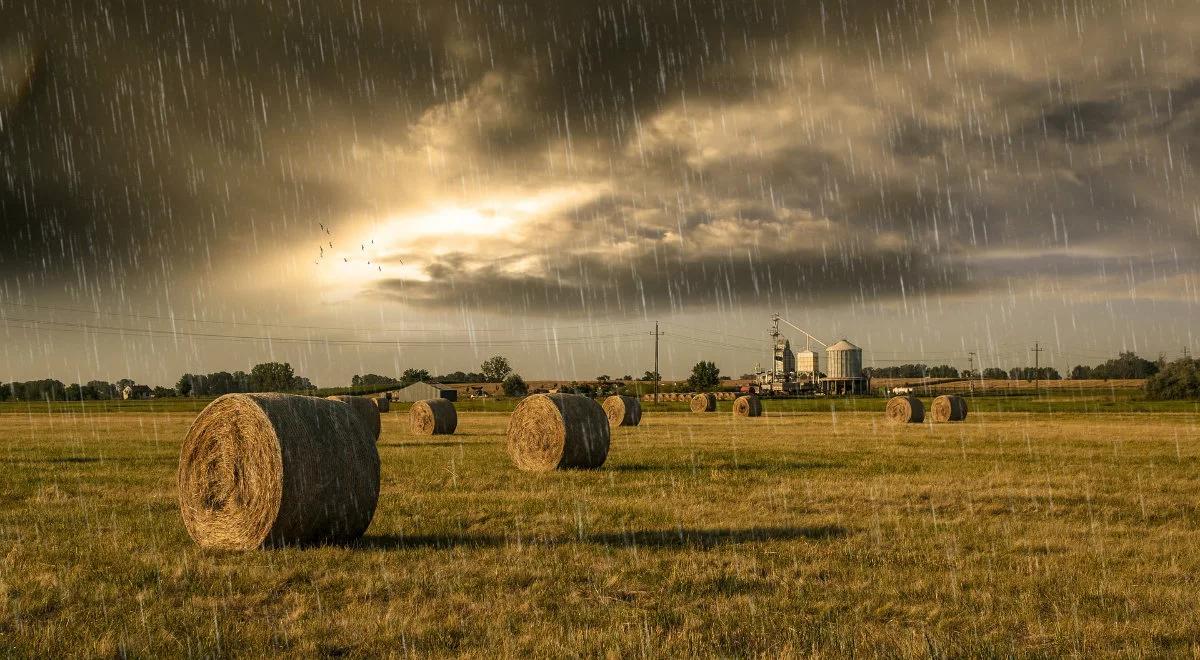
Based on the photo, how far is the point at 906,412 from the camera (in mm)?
45344

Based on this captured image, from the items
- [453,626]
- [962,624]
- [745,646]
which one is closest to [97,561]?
[453,626]

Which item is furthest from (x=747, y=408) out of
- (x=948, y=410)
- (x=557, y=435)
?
(x=557, y=435)

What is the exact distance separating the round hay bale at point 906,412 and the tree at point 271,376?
13341 cm

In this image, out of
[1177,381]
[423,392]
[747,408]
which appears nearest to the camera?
[747,408]

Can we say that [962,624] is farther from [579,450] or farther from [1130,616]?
[579,450]

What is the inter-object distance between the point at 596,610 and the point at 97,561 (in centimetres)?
567

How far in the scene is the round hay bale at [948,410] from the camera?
47.3m

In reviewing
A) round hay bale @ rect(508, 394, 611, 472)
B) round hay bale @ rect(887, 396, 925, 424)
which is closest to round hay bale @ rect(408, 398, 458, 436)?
round hay bale @ rect(508, 394, 611, 472)

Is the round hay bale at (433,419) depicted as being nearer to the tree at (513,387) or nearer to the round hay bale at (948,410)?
the round hay bale at (948,410)

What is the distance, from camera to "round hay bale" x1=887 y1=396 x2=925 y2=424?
4509 cm

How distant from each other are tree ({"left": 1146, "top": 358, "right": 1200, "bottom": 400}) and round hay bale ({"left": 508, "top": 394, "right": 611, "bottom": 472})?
67208mm

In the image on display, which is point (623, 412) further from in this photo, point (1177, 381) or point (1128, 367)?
point (1128, 367)

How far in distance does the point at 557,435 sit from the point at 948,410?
3399 cm

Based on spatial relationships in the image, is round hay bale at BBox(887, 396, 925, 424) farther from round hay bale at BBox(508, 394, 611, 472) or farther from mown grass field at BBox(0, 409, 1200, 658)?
round hay bale at BBox(508, 394, 611, 472)
